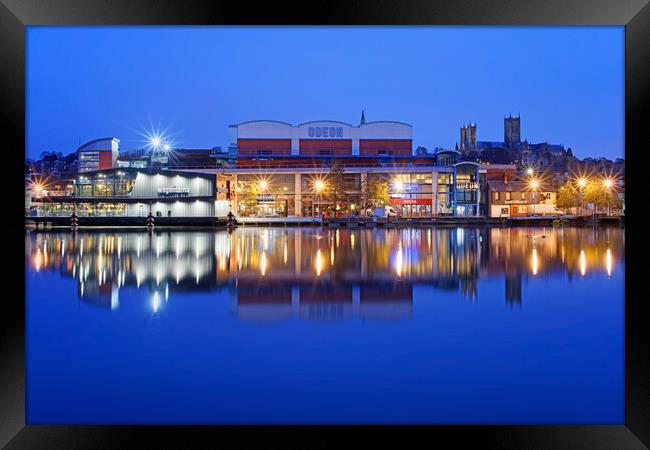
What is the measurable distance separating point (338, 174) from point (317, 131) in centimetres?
1115

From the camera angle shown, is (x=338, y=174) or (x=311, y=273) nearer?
(x=311, y=273)

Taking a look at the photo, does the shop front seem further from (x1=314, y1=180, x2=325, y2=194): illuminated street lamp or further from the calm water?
the calm water

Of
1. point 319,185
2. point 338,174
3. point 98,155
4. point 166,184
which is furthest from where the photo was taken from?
point 98,155

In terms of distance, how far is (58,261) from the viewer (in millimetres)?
17578

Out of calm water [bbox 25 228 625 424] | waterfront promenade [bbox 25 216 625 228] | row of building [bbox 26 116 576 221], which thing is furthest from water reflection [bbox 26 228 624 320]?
row of building [bbox 26 116 576 221]

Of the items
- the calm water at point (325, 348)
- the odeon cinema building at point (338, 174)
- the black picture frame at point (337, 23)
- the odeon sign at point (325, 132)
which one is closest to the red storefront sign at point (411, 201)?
the odeon cinema building at point (338, 174)

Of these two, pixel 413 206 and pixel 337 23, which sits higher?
pixel 413 206

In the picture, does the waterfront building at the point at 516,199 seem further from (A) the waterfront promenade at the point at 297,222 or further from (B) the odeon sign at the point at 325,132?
(B) the odeon sign at the point at 325,132

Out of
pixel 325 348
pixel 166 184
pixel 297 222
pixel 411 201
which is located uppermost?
Answer: pixel 166 184

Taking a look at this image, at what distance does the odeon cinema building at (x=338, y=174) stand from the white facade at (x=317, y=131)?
12 cm

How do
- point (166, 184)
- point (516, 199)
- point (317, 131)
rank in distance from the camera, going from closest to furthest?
1. point (166, 184)
2. point (516, 199)
3. point (317, 131)

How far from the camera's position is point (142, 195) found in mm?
54188

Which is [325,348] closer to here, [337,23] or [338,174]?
[337,23]

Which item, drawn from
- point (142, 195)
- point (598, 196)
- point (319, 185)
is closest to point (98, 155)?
point (142, 195)
